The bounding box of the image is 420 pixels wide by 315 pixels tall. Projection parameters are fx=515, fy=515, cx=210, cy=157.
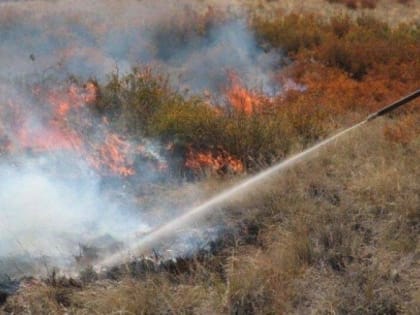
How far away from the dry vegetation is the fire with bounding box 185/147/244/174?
0.11m

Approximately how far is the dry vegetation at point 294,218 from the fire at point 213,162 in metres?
0.11

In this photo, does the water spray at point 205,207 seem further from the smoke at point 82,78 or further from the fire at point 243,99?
the fire at point 243,99

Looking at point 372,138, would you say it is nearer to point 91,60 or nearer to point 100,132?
point 100,132

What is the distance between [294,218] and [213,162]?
150 cm

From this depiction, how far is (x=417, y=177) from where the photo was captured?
5.02 m

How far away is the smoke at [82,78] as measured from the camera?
183 inches

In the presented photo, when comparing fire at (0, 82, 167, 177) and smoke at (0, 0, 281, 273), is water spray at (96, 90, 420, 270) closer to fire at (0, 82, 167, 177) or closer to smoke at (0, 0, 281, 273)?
smoke at (0, 0, 281, 273)

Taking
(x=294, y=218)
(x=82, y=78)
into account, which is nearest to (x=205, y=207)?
(x=294, y=218)

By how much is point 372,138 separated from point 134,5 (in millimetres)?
→ 7830

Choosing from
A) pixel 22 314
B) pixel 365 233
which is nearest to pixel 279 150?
pixel 365 233

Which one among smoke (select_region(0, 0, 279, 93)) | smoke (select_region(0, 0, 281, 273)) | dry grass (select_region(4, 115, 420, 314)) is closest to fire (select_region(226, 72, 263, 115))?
smoke (select_region(0, 0, 281, 273))

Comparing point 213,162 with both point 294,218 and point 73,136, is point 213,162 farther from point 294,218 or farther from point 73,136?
point 73,136

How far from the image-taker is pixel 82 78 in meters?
7.71

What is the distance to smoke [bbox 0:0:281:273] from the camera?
4645 mm
